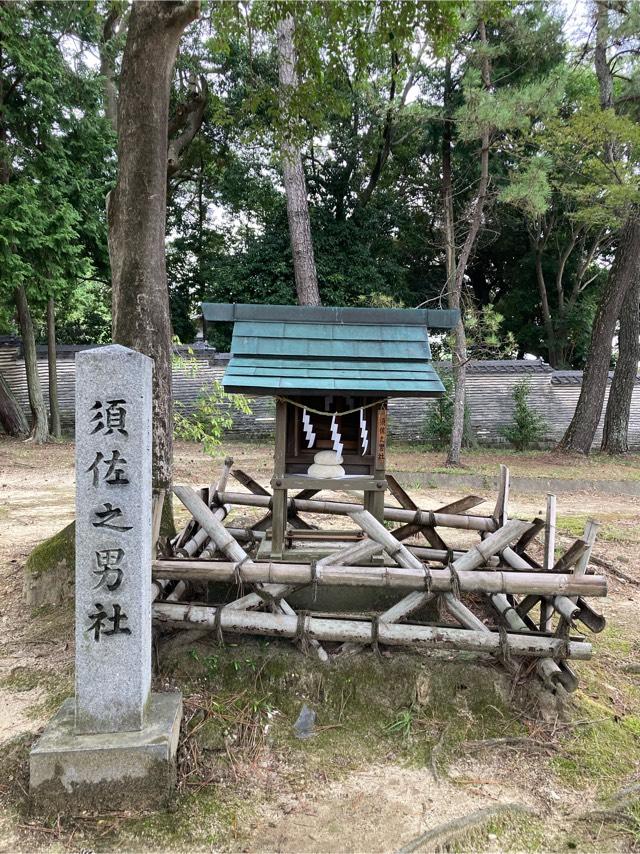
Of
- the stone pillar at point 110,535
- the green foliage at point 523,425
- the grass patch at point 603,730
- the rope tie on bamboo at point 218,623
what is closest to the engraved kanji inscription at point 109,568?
the stone pillar at point 110,535

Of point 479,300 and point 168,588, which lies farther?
point 479,300

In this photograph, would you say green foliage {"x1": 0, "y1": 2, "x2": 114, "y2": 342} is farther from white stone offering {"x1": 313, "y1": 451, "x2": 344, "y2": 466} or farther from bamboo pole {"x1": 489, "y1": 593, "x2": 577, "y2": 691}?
bamboo pole {"x1": 489, "y1": 593, "x2": 577, "y2": 691}

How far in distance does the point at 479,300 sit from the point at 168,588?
2169 centimetres

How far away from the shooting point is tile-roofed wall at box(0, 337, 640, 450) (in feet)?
51.6

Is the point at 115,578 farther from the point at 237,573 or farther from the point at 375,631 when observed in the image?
the point at 375,631

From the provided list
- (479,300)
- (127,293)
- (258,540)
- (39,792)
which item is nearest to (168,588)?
(258,540)

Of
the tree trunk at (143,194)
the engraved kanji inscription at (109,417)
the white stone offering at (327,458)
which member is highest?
the tree trunk at (143,194)

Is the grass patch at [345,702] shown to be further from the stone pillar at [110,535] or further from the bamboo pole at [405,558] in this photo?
the stone pillar at [110,535]

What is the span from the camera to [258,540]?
16.5 feet

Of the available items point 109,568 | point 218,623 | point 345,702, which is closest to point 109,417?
point 109,568

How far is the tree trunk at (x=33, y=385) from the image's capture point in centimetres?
1388

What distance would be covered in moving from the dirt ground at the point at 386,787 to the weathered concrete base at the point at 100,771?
84 millimetres

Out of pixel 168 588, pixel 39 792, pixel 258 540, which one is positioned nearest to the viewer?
pixel 39 792

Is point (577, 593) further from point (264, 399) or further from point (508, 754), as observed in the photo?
point (264, 399)
